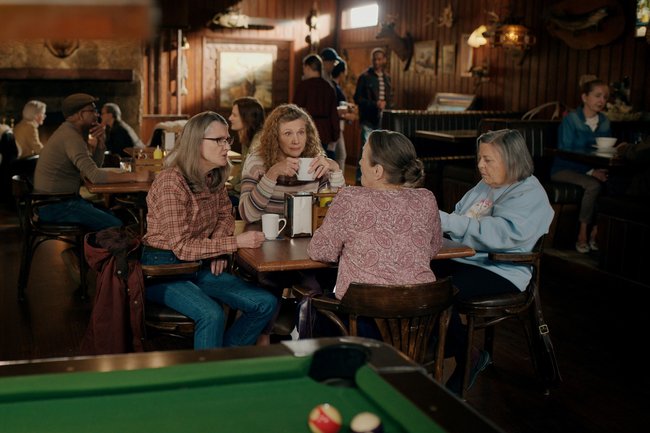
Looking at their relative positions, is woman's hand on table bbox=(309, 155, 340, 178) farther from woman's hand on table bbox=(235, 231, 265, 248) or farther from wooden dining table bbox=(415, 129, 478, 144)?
wooden dining table bbox=(415, 129, 478, 144)

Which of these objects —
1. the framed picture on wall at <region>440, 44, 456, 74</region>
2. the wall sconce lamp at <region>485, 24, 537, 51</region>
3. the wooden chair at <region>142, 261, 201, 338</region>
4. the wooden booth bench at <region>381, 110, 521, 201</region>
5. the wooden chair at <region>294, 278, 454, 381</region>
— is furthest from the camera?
the framed picture on wall at <region>440, 44, 456, 74</region>

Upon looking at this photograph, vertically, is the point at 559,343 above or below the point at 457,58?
below

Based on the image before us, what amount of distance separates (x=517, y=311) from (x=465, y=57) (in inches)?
294

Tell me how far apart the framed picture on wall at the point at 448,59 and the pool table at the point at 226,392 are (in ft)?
30.1

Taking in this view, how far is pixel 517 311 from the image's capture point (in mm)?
3443

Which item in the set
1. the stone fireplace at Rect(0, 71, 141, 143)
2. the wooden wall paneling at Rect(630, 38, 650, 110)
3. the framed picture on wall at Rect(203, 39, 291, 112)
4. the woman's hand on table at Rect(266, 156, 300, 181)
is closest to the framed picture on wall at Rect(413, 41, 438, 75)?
the framed picture on wall at Rect(203, 39, 291, 112)

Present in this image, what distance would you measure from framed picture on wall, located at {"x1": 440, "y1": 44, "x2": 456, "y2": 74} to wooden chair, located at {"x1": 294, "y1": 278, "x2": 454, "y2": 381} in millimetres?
8250

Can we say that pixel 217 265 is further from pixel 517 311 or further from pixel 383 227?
pixel 517 311

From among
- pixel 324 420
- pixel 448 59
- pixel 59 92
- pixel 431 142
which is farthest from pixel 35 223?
pixel 448 59

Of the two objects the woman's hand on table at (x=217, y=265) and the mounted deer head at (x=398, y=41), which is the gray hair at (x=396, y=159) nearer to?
the woman's hand on table at (x=217, y=265)

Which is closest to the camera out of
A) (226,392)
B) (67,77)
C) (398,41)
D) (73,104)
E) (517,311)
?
(226,392)

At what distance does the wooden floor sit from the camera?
349cm

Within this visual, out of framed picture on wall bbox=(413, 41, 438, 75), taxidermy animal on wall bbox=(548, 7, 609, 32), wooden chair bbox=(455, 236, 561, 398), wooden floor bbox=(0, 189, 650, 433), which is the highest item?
taxidermy animal on wall bbox=(548, 7, 609, 32)

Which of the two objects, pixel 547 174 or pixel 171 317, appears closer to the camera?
pixel 171 317
